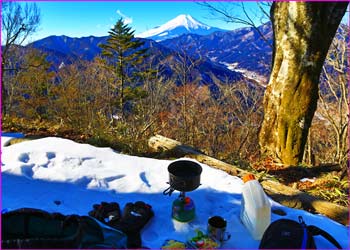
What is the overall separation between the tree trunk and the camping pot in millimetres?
2561

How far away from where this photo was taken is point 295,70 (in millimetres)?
4309

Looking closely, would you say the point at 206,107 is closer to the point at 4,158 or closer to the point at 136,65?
the point at 136,65

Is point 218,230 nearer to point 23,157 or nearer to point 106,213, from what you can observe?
point 106,213

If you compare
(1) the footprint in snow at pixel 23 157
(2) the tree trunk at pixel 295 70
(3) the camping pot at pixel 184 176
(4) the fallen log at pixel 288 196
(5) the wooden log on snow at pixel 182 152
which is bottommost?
(4) the fallen log at pixel 288 196

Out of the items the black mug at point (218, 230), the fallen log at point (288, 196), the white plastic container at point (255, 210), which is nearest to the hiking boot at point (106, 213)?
the black mug at point (218, 230)

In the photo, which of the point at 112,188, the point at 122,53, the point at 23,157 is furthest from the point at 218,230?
the point at 122,53

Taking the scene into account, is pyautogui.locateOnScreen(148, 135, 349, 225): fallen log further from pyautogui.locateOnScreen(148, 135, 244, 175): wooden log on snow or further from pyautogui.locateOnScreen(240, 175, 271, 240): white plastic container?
pyautogui.locateOnScreen(240, 175, 271, 240): white plastic container

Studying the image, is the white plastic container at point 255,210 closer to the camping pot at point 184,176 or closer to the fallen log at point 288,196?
the camping pot at point 184,176

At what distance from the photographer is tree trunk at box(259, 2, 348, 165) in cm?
404

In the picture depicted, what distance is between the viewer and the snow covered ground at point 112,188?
2.51 meters

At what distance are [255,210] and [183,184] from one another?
2.01 feet

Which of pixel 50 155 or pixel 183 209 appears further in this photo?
pixel 50 155

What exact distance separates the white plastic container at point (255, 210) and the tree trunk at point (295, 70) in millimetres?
2479

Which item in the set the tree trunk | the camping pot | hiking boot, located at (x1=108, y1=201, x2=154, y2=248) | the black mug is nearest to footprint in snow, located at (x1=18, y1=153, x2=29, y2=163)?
hiking boot, located at (x1=108, y1=201, x2=154, y2=248)
